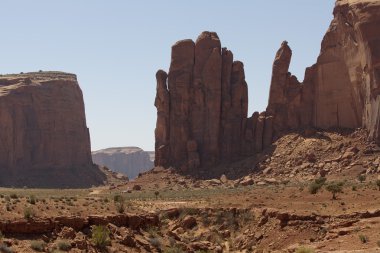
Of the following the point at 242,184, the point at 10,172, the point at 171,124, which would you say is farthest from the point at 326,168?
the point at 10,172

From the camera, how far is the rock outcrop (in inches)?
4596

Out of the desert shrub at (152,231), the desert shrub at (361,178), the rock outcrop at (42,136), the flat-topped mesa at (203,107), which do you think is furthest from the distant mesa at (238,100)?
the desert shrub at (152,231)

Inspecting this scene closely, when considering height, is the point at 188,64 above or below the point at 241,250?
above

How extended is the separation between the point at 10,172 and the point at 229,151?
40.8m

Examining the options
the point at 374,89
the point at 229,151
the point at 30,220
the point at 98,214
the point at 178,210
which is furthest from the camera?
the point at 229,151

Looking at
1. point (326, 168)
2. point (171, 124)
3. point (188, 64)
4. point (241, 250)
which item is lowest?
point (241, 250)

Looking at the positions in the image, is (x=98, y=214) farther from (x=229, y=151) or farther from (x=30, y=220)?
(x=229, y=151)

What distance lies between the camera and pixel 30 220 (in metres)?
39.8

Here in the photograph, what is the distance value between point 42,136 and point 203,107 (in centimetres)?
3887

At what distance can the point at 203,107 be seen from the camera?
9181cm

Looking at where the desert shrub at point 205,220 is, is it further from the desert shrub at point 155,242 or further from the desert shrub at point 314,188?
the desert shrub at point 155,242

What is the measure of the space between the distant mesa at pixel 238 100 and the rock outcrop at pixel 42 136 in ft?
93.6

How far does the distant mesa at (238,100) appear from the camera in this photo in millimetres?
82875

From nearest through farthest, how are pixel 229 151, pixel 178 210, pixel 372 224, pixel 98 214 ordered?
pixel 98 214 < pixel 372 224 < pixel 178 210 < pixel 229 151
